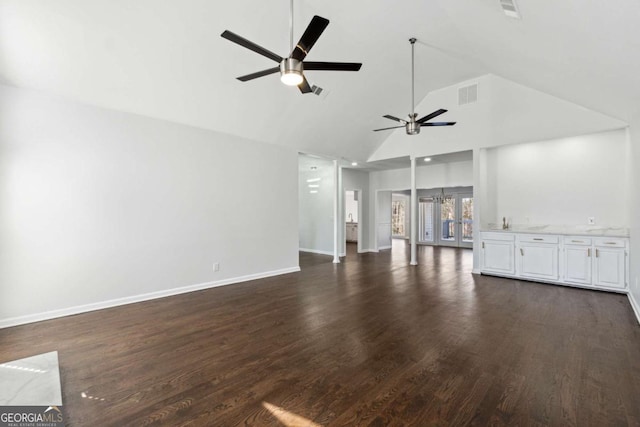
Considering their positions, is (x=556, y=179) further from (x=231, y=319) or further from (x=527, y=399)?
(x=231, y=319)

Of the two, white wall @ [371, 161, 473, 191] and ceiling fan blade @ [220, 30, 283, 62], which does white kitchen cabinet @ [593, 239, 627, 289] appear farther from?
ceiling fan blade @ [220, 30, 283, 62]

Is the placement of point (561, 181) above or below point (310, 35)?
below

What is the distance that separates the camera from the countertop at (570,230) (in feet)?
16.3

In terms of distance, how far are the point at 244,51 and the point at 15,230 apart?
3579mm

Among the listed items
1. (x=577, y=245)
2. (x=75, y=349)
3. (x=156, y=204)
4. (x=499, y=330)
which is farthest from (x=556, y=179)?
(x=75, y=349)

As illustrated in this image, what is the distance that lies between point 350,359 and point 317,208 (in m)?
6.98

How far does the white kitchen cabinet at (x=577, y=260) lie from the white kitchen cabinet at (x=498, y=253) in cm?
82

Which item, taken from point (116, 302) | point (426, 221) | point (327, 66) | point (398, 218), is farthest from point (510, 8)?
point (398, 218)

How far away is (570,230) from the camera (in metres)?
5.52

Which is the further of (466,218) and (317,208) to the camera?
(466,218)

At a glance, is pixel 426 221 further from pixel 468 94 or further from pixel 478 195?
pixel 468 94

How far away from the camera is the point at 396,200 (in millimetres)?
13656

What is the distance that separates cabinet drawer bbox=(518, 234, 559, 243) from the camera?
212 inches

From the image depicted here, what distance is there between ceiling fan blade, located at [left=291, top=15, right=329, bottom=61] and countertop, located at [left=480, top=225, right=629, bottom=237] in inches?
208
